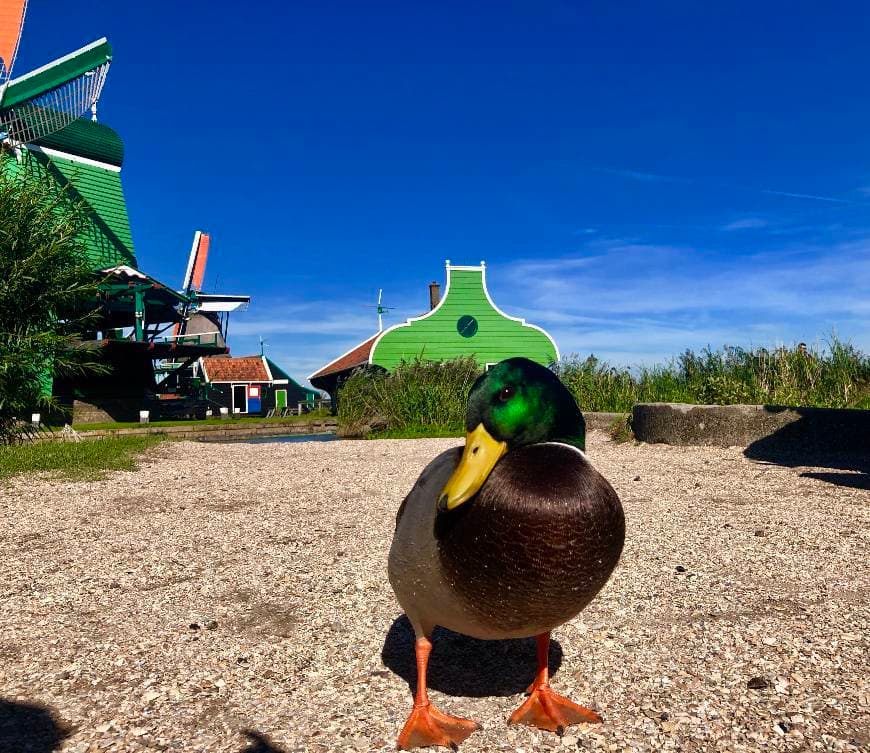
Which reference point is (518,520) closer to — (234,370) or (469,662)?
(469,662)

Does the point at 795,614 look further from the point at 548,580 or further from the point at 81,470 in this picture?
the point at 81,470

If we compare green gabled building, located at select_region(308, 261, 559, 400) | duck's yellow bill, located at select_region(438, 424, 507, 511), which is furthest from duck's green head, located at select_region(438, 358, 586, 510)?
green gabled building, located at select_region(308, 261, 559, 400)

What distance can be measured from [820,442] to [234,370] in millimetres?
37734

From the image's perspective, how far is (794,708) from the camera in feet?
7.61

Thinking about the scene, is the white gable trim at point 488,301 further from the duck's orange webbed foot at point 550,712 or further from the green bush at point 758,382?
the duck's orange webbed foot at point 550,712

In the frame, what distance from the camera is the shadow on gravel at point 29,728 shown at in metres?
2.17

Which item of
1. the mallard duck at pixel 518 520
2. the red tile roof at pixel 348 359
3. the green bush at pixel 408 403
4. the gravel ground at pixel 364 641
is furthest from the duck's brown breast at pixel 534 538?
the red tile roof at pixel 348 359

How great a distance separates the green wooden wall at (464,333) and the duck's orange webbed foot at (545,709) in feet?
66.1

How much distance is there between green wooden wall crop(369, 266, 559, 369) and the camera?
22719 millimetres

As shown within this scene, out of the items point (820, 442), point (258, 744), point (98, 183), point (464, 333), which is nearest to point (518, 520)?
point (258, 744)

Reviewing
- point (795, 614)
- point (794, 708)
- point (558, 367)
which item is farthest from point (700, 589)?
point (558, 367)

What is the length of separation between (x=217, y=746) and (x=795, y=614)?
9.07ft

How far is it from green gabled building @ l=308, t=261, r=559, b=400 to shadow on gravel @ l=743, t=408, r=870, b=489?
13.8 metres

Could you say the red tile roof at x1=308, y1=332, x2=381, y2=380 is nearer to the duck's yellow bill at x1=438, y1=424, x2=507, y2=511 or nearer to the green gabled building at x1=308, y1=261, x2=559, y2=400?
the green gabled building at x1=308, y1=261, x2=559, y2=400
